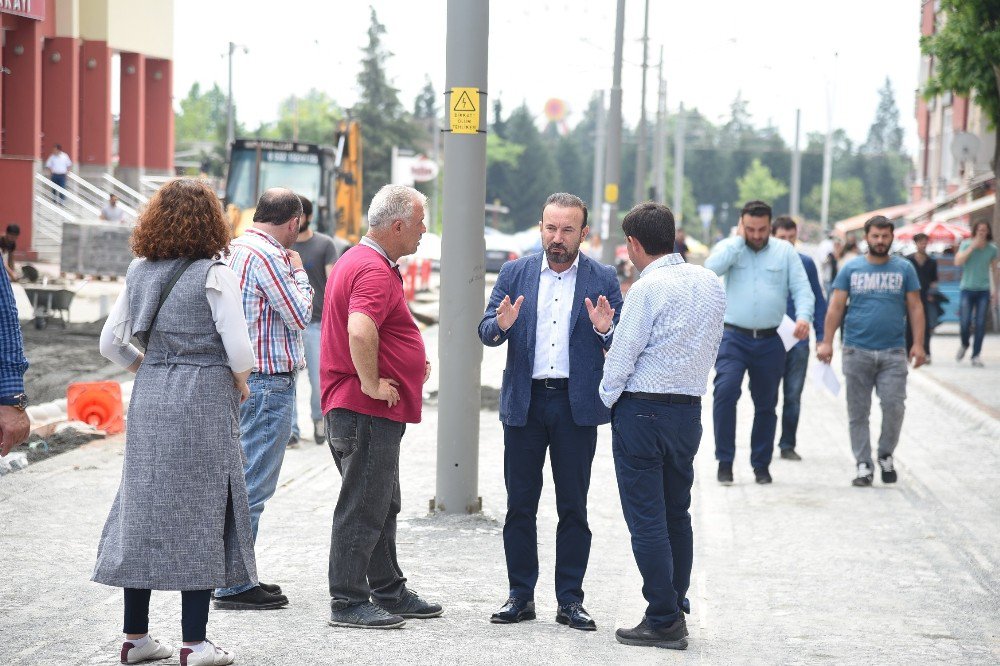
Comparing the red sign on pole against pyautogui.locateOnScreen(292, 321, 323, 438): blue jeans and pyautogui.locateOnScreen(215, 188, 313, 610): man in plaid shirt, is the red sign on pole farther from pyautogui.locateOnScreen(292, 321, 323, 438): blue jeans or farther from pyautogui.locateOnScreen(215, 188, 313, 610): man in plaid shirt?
pyautogui.locateOnScreen(215, 188, 313, 610): man in plaid shirt

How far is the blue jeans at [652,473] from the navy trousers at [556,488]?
260mm

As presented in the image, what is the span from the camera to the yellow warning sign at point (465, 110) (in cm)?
834

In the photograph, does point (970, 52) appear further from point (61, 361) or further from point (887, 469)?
point (61, 361)

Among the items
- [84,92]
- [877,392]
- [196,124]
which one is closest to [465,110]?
[877,392]

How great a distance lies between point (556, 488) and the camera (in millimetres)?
6242

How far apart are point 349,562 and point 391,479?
0.40 m

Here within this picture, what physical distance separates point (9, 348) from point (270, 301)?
177cm

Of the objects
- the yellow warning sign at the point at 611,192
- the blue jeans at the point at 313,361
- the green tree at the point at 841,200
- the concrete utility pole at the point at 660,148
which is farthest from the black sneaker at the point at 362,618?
the green tree at the point at 841,200

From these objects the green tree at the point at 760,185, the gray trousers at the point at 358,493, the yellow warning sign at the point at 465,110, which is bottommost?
the gray trousers at the point at 358,493

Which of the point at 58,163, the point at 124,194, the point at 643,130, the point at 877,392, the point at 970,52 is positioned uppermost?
the point at 970,52

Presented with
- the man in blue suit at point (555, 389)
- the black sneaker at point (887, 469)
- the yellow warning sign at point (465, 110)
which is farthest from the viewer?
the black sneaker at point (887, 469)

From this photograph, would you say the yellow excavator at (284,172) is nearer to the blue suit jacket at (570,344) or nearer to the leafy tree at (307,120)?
the blue suit jacket at (570,344)

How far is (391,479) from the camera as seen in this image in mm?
6102

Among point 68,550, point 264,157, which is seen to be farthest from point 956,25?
point 68,550
